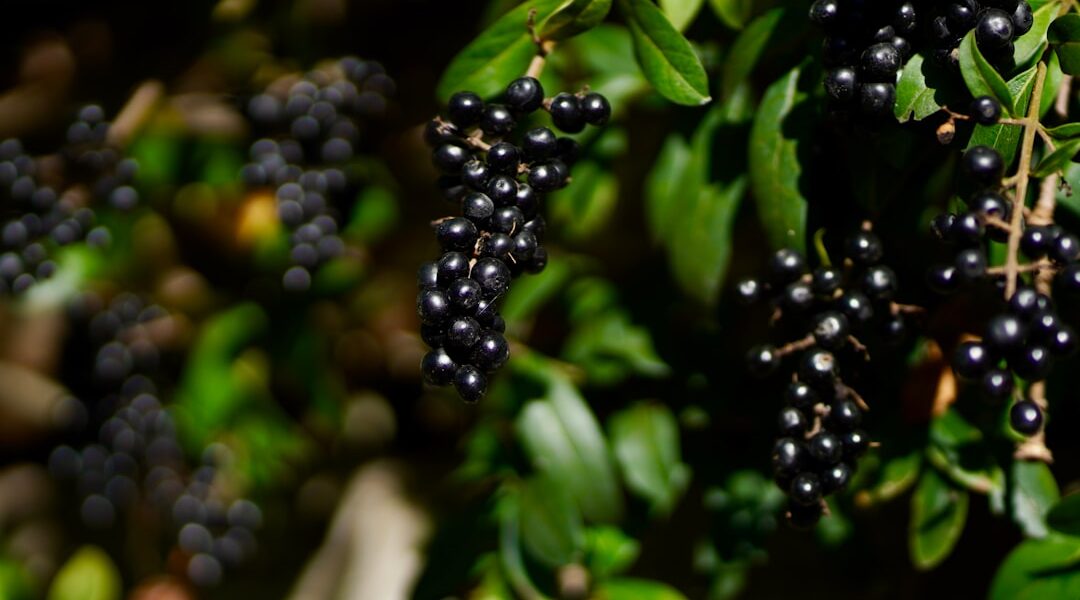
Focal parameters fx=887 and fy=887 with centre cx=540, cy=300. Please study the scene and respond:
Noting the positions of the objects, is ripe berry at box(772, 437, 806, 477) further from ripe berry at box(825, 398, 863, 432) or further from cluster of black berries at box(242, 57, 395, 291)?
cluster of black berries at box(242, 57, 395, 291)

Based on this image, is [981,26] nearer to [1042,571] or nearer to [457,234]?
[457,234]

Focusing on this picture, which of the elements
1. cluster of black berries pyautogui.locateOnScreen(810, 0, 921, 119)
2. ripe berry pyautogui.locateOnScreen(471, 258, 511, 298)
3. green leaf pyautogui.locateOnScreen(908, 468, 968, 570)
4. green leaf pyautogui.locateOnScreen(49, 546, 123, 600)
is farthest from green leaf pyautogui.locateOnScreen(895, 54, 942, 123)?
green leaf pyautogui.locateOnScreen(49, 546, 123, 600)

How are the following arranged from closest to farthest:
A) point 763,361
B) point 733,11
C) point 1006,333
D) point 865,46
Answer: point 1006,333 → point 865,46 → point 763,361 → point 733,11

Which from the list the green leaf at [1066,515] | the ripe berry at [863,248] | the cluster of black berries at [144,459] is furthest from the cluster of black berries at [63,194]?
the green leaf at [1066,515]

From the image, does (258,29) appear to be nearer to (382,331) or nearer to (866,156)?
(382,331)

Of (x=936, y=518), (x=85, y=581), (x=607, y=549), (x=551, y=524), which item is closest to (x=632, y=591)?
(x=607, y=549)
